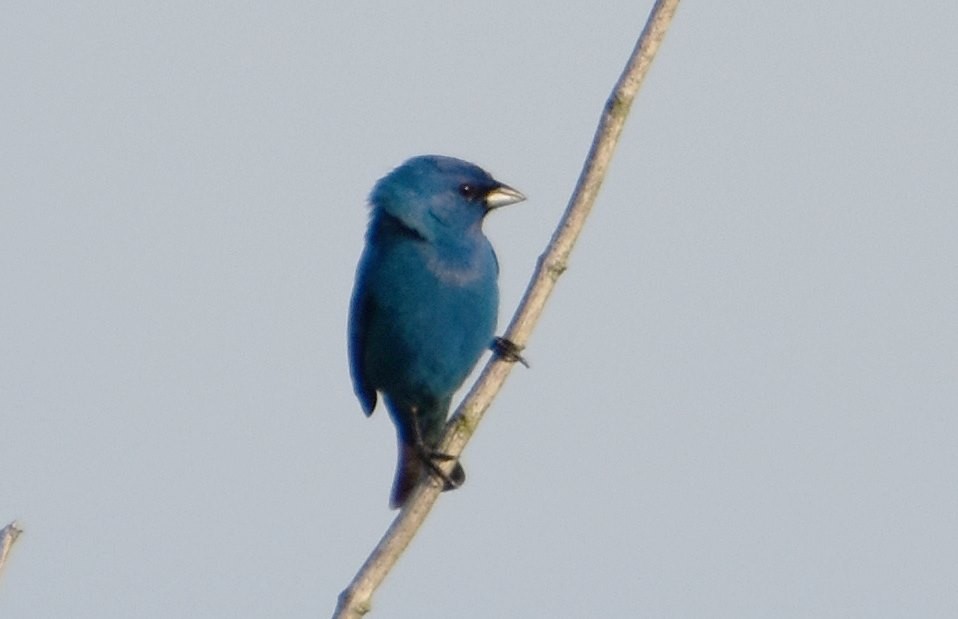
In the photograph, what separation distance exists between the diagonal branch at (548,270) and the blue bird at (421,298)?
1.80 m

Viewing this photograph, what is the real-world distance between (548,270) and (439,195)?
270 centimetres

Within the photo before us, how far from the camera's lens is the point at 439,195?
9.48 metres

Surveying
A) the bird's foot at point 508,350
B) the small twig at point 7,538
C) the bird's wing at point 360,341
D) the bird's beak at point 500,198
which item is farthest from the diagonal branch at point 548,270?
the bird's beak at point 500,198

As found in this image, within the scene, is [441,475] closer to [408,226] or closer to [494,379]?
[494,379]

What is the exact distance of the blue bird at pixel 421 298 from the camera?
9.08 meters

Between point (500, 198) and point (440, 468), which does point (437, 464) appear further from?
point (500, 198)

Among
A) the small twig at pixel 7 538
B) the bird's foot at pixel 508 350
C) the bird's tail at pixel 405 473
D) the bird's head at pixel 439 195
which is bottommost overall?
the bird's tail at pixel 405 473

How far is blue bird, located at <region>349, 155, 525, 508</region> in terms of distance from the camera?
9078 millimetres

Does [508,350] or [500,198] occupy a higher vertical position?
[500,198]

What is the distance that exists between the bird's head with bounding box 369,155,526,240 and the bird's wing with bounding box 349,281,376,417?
0.46 m

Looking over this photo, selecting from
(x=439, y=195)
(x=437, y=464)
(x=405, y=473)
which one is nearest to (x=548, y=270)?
(x=437, y=464)

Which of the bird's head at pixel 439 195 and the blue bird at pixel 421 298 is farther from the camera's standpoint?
the bird's head at pixel 439 195

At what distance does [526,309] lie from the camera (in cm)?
700

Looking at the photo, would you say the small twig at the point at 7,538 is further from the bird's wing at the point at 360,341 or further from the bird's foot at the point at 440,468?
the bird's wing at the point at 360,341
